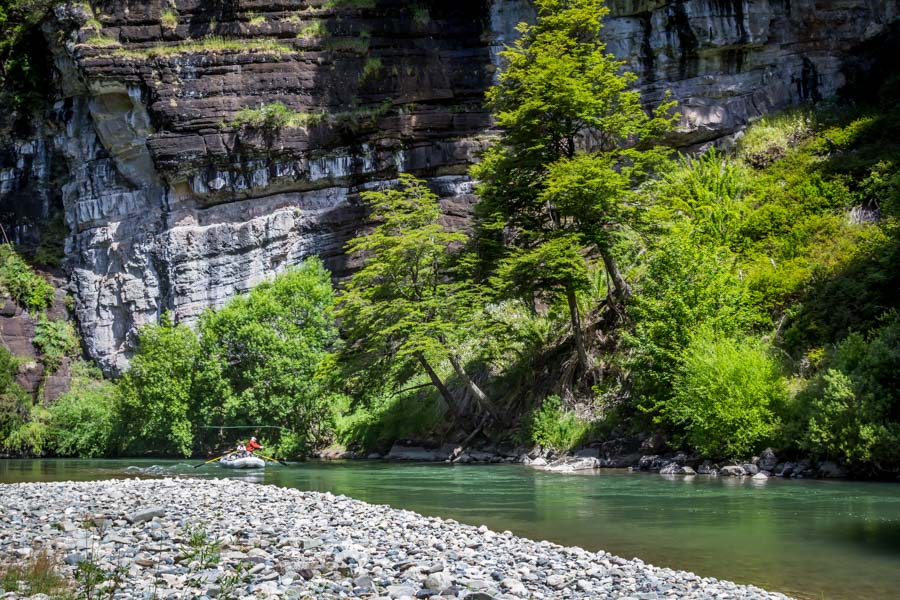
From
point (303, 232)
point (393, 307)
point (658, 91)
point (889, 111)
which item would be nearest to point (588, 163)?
point (393, 307)

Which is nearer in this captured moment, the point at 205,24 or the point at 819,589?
the point at 819,589

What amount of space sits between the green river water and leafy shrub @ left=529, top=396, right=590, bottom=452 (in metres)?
2.42

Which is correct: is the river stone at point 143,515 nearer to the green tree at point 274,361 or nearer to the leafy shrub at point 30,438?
the green tree at point 274,361

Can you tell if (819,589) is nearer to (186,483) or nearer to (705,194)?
(186,483)

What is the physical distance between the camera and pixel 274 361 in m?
33.0

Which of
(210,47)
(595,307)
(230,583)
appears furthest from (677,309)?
(210,47)

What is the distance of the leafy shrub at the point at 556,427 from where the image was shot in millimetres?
A: 23922

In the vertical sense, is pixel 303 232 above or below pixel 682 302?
above

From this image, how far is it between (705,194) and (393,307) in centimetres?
1136

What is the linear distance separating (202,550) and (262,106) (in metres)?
37.8

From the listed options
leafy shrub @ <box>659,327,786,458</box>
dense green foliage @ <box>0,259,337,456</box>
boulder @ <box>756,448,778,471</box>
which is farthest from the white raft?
boulder @ <box>756,448,778,471</box>

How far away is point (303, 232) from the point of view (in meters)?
44.0

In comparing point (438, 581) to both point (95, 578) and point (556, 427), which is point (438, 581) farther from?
point (556, 427)

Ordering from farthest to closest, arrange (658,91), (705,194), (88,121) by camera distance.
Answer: (88,121), (658,91), (705,194)
